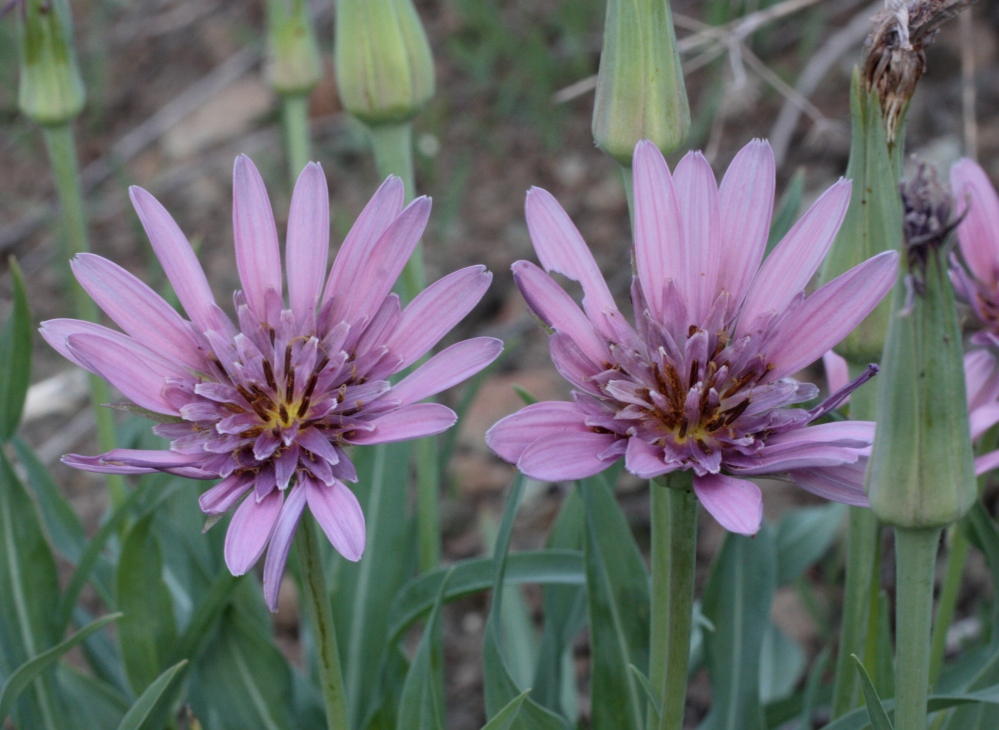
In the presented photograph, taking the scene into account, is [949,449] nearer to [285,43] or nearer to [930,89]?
[285,43]

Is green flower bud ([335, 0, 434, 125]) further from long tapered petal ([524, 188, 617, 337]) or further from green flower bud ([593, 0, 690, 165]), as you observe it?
long tapered petal ([524, 188, 617, 337])

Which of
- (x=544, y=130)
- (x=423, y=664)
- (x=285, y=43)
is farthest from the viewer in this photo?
(x=544, y=130)

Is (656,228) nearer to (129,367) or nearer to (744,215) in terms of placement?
(744,215)

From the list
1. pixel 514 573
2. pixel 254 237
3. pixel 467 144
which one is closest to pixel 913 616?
pixel 514 573

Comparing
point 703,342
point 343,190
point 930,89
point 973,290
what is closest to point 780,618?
point 973,290

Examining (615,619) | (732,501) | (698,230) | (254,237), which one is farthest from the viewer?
(615,619)

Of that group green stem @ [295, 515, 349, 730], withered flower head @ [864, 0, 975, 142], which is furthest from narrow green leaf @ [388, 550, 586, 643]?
withered flower head @ [864, 0, 975, 142]

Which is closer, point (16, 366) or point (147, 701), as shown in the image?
point (147, 701)
